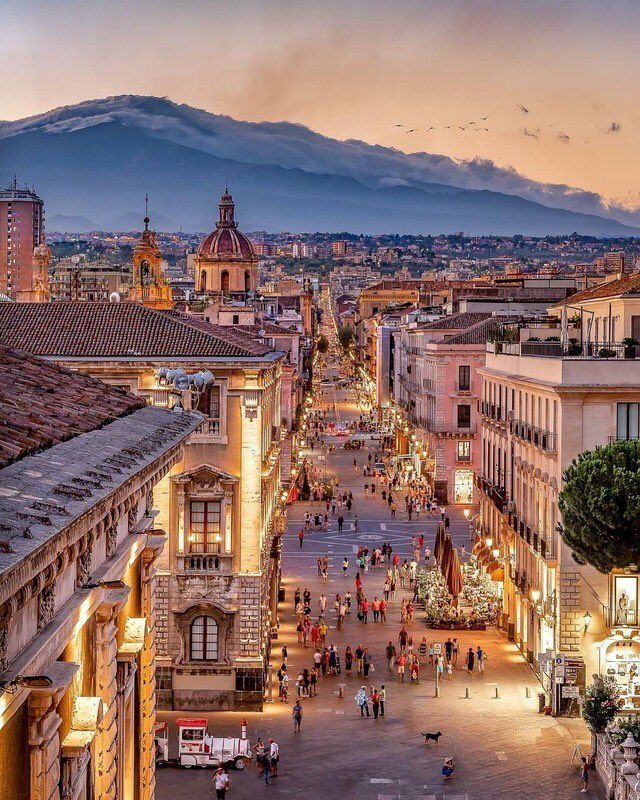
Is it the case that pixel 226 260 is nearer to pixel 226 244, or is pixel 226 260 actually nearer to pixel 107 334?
pixel 226 244

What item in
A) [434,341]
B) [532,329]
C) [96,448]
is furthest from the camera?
[434,341]

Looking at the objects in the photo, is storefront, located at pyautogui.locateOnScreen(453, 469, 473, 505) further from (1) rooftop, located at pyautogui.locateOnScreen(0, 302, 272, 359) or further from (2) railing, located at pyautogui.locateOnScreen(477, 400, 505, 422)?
(1) rooftop, located at pyautogui.locateOnScreen(0, 302, 272, 359)

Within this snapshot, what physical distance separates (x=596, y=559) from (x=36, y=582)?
27.0m

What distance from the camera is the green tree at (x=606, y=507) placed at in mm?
→ 32594

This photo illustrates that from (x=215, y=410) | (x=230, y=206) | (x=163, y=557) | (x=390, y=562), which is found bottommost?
(x=390, y=562)

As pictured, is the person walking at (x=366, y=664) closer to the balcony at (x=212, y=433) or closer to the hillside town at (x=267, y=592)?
the hillside town at (x=267, y=592)

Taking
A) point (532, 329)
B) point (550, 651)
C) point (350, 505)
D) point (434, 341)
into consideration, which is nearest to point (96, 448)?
point (550, 651)

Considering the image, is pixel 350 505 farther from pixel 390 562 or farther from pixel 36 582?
pixel 36 582

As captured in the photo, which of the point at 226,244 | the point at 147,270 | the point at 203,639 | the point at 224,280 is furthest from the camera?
the point at 224,280

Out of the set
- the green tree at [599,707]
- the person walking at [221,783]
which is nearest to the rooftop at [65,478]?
the person walking at [221,783]

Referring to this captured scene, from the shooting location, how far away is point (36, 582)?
793 cm

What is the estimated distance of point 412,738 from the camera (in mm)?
33625

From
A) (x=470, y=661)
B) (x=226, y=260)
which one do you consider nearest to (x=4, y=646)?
(x=470, y=661)

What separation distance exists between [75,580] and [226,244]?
146 meters
